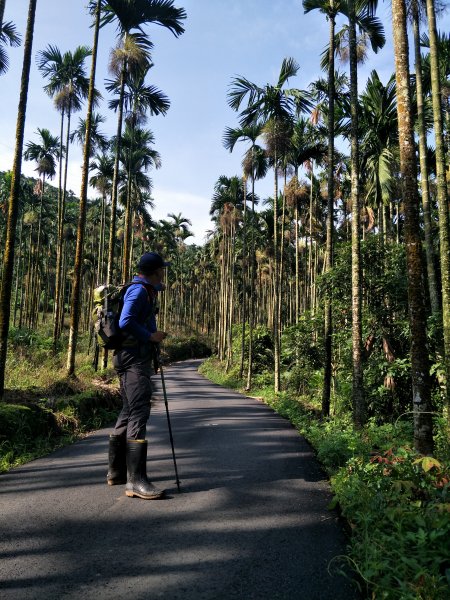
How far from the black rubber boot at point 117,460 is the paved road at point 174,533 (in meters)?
0.13

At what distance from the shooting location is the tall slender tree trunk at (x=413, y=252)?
16.0ft

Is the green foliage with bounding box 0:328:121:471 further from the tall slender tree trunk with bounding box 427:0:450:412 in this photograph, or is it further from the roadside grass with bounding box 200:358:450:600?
the tall slender tree trunk with bounding box 427:0:450:412

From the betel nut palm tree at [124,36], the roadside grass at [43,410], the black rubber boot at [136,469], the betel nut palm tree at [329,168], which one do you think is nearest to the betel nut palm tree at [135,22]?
the betel nut palm tree at [124,36]

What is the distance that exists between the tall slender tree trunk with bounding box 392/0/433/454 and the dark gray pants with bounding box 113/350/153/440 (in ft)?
9.97

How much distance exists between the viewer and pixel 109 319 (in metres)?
4.27

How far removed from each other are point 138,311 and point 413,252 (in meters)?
3.30

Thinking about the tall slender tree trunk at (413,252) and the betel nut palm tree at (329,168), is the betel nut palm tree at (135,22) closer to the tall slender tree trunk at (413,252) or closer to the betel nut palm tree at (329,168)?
the betel nut palm tree at (329,168)

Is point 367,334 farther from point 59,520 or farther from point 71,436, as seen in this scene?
point 59,520

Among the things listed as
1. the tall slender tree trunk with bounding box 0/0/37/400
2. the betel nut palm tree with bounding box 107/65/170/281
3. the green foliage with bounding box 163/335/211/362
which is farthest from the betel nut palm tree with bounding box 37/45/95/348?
the green foliage with bounding box 163/335/211/362

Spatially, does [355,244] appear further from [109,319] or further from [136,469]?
[136,469]

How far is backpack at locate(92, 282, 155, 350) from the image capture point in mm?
4262

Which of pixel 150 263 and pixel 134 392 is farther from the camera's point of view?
pixel 150 263

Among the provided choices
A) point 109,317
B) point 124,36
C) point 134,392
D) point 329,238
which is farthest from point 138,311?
point 124,36

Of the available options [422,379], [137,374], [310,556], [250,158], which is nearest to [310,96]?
[250,158]
